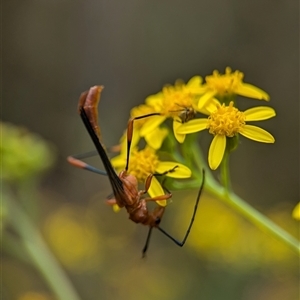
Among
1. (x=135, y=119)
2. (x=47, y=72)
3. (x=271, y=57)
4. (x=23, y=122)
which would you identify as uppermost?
(x=135, y=119)

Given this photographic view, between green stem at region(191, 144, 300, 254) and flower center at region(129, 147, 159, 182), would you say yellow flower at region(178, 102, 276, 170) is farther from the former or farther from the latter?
flower center at region(129, 147, 159, 182)

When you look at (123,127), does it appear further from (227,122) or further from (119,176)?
(227,122)

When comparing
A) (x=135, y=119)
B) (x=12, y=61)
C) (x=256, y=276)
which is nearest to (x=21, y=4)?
(x=12, y=61)

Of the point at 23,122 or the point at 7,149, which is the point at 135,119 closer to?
the point at 7,149

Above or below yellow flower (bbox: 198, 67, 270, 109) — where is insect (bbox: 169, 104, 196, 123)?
below

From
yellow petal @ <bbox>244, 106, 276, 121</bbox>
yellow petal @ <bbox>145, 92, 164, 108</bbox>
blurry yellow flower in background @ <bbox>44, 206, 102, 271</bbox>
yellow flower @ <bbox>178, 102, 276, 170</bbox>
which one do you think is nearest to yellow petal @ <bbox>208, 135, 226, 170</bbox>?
yellow flower @ <bbox>178, 102, 276, 170</bbox>

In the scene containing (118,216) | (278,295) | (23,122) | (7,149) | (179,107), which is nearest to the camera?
(179,107)

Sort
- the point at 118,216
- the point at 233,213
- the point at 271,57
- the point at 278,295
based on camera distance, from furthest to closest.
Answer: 1. the point at 271,57
2. the point at 118,216
3. the point at 233,213
4. the point at 278,295
